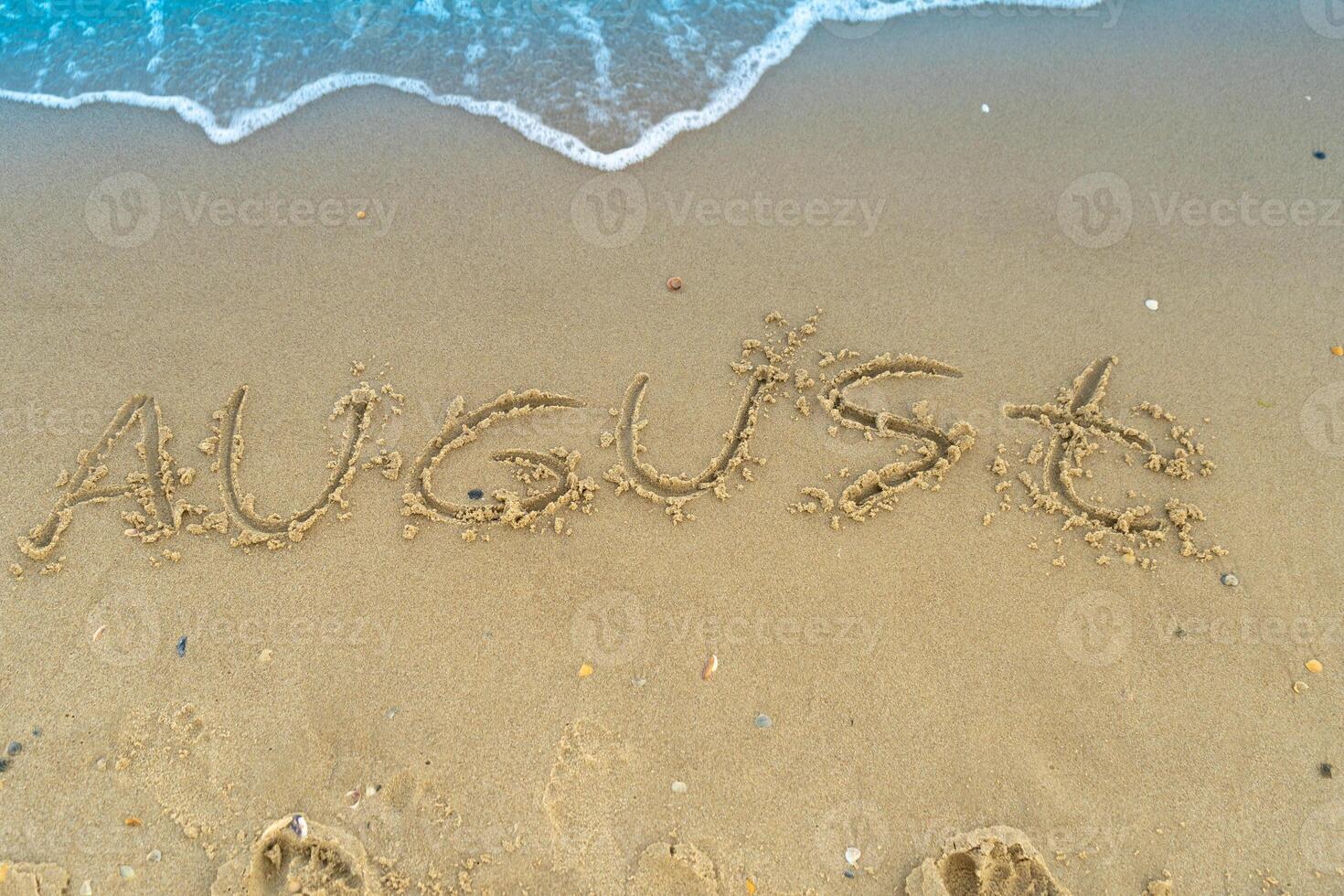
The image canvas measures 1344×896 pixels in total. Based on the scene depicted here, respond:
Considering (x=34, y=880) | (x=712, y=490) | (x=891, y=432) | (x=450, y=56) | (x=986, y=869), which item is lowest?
(x=34, y=880)

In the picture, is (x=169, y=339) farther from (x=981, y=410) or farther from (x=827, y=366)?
(x=981, y=410)

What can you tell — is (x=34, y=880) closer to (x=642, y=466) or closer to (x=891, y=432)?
(x=642, y=466)

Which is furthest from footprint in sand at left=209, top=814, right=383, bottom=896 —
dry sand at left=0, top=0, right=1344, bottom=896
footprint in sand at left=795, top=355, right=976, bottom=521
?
footprint in sand at left=795, top=355, right=976, bottom=521

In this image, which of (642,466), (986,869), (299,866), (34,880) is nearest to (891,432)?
(642,466)

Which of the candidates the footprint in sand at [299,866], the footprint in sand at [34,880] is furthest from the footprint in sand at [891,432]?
the footprint in sand at [34,880]

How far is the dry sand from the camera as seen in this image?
262 centimetres

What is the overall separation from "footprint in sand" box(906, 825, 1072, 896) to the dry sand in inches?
0.6

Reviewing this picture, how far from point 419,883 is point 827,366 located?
8.23ft

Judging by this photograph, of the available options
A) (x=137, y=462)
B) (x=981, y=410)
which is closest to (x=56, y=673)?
(x=137, y=462)

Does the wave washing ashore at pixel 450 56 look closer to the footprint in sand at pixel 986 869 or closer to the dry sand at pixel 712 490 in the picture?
the dry sand at pixel 712 490

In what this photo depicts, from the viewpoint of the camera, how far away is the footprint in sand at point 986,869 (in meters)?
2.48

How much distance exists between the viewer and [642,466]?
11.1ft

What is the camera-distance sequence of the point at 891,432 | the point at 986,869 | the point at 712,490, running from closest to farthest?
the point at 986,869 → the point at 712,490 → the point at 891,432

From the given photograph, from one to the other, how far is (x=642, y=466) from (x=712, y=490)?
0.31 m
